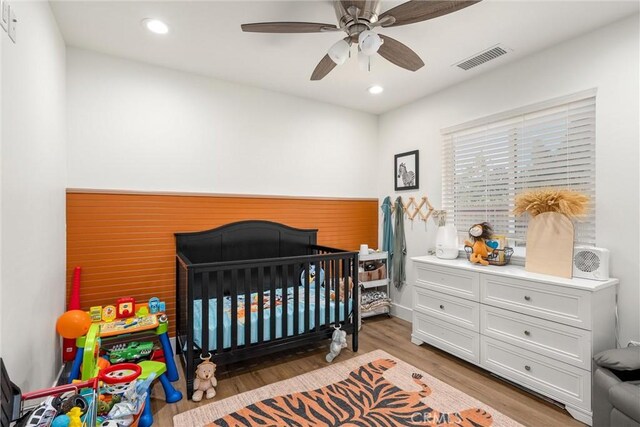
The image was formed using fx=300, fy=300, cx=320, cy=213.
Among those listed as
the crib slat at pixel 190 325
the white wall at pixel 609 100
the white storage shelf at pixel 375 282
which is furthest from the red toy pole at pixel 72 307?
the white wall at pixel 609 100

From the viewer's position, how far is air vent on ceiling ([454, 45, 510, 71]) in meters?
2.36

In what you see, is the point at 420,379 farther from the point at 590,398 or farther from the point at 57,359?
the point at 57,359

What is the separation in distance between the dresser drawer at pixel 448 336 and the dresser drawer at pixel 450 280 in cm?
28

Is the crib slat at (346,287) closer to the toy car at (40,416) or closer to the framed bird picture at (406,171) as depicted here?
the framed bird picture at (406,171)

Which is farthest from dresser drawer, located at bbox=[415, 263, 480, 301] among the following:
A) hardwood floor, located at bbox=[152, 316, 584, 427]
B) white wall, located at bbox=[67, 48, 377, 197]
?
white wall, located at bbox=[67, 48, 377, 197]

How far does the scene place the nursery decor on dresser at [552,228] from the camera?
2.06 meters

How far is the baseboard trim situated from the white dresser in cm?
75

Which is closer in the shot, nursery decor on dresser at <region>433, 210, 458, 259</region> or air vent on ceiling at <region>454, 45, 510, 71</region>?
air vent on ceiling at <region>454, 45, 510, 71</region>

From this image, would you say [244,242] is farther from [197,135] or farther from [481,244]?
[481,244]

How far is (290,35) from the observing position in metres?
2.19

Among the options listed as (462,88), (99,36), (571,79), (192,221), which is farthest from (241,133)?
(571,79)

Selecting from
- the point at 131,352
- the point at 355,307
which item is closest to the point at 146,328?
the point at 131,352

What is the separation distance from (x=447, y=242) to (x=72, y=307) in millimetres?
3164

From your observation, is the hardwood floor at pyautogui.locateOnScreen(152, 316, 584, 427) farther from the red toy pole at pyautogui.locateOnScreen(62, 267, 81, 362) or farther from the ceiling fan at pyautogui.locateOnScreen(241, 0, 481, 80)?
the ceiling fan at pyautogui.locateOnScreen(241, 0, 481, 80)
